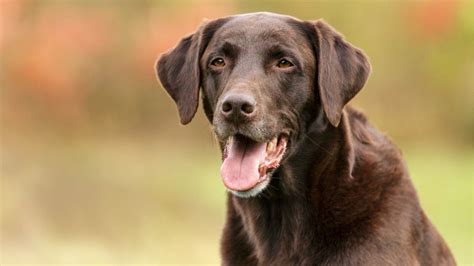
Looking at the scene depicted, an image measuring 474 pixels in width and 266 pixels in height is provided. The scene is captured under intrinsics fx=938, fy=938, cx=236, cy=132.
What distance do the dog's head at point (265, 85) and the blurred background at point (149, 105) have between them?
8.88 metres

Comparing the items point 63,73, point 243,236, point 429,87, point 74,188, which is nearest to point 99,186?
point 74,188

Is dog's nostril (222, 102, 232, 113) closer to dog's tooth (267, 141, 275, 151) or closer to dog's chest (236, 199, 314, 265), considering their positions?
dog's tooth (267, 141, 275, 151)

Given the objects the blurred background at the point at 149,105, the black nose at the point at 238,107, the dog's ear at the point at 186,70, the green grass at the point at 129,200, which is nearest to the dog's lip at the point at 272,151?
the black nose at the point at 238,107

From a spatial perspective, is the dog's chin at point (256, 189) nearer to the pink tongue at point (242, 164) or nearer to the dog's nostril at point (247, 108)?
the pink tongue at point (242, 164)

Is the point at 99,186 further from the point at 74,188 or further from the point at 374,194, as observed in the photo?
the point at 374,194

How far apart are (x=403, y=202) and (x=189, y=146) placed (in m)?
14.1

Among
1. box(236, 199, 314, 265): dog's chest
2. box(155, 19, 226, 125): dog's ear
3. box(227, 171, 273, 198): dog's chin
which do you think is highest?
box(155, 19, 226, 125): dog's ear

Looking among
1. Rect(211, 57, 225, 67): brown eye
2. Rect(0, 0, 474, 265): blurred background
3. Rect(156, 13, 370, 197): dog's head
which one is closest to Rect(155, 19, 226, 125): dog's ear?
Rect(156, 13, 370, 197): dog's head

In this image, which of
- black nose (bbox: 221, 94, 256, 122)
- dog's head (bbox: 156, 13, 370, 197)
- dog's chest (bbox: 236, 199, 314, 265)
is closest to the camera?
black nose (bbox: 221, 94, 256, 122)

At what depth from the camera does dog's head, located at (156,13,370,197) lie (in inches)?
197

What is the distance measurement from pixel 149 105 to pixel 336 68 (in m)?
14.0

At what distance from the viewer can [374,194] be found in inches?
208

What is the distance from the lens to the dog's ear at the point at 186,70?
550 cm

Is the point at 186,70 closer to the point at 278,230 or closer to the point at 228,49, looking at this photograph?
the point at 228,49
